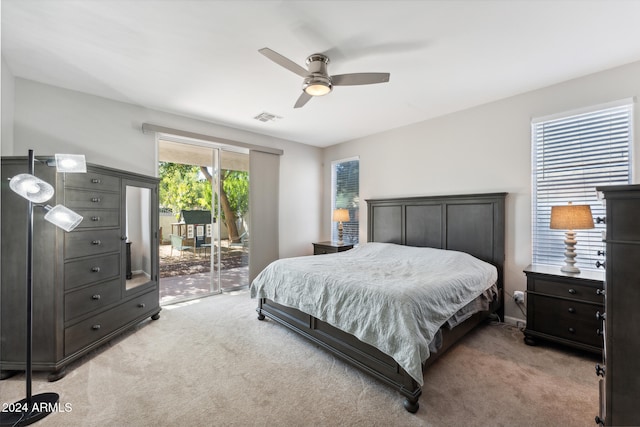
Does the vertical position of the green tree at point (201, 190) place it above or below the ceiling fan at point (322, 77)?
below

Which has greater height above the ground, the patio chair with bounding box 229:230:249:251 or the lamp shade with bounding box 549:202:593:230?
the lamp shade with bounding box 549:202:593:230

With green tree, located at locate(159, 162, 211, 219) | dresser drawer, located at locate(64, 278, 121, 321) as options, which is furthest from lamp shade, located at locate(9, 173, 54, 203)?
green tree, located at locate(159, 162, 211, 219)

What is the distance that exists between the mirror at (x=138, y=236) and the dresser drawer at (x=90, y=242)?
0.58 feet

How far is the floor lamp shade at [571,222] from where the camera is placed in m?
2.40

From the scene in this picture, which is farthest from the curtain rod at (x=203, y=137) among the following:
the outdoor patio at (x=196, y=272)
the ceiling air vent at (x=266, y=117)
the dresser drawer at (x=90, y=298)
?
the dresser drawer at (x=90, y=298)

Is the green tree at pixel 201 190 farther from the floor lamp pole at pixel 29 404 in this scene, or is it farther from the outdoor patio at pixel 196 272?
the floor lamp pole at pixel 29 404

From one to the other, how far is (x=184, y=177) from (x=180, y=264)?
143cm

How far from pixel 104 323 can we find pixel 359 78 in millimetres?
3121

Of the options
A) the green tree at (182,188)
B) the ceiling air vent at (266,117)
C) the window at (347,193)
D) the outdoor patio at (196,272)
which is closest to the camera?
the ceiling air vent at (266,117)

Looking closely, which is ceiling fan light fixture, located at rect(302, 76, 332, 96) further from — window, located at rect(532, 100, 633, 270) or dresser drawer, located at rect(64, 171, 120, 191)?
window, located at rect(532, 100, 633, 270)

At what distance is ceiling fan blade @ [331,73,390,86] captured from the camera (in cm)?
212

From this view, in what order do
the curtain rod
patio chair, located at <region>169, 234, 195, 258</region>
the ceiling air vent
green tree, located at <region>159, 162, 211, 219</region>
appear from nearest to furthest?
the curtain rod
the ceiling air vent
green tree, located at <region>159, 162, 211, 219</region>
patio chair, located at <region>169, 234, 195, 258</region>

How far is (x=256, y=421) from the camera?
1648mm

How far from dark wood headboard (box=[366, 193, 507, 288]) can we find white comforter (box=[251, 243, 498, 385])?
356mm
